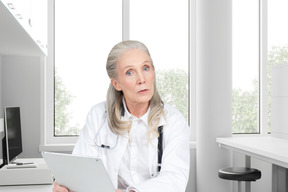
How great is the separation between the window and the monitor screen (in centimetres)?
127

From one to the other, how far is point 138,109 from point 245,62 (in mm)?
3096

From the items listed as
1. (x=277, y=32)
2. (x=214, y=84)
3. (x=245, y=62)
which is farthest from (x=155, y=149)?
(x=277, y=32)

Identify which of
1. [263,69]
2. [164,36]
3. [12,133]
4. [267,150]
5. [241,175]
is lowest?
[241,175]

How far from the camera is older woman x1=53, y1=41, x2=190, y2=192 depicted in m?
1.35

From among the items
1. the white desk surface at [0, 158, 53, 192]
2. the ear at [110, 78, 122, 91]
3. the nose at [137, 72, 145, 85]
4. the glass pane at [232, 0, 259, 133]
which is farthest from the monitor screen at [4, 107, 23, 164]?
the glass pane at [232, 0, 259, 133]

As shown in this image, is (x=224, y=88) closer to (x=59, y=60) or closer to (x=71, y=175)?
(x=59, y=60)

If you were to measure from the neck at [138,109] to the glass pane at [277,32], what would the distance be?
3145 mm

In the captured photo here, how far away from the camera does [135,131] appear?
1437 millimetres

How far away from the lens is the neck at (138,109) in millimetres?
1442

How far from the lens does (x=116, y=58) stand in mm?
1372

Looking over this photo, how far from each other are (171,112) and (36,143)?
102 inches

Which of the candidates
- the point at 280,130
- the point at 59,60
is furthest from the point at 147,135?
the point at 59,60

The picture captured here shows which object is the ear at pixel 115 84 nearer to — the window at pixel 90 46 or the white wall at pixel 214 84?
the white wall at pixel 214 84

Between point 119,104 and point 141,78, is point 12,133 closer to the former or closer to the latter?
point 119,104
